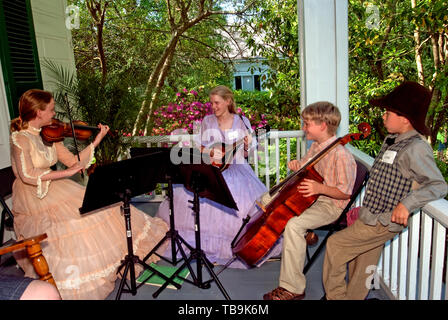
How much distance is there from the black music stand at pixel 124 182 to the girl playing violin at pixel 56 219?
11.0 inches

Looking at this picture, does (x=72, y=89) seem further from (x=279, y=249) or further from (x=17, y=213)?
(x=279, y=249)

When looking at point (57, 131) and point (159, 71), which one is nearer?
point (57, 131)

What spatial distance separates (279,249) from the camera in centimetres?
307

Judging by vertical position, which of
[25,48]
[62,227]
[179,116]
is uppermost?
[25,48]

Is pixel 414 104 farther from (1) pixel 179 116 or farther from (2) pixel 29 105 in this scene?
(1) pixel 179 116

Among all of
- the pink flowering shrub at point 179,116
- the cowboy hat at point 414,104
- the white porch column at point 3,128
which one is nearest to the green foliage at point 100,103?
the white porch column at point 3,128

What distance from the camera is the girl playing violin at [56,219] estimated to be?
2500mm

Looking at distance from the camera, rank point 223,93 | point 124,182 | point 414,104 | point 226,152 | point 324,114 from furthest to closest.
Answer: point 223,93 → point 226,152 → point 324,114 → point 124,182 → point 414,104

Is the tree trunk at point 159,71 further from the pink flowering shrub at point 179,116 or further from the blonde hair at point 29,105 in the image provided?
the blonde hair at point 29,105

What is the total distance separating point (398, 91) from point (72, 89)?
11.0 feet

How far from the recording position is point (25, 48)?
11.8 ft

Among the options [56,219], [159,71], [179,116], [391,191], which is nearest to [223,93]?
[56,219]

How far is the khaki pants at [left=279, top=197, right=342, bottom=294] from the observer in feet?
7.51

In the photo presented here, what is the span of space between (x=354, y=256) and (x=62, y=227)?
1934mm
